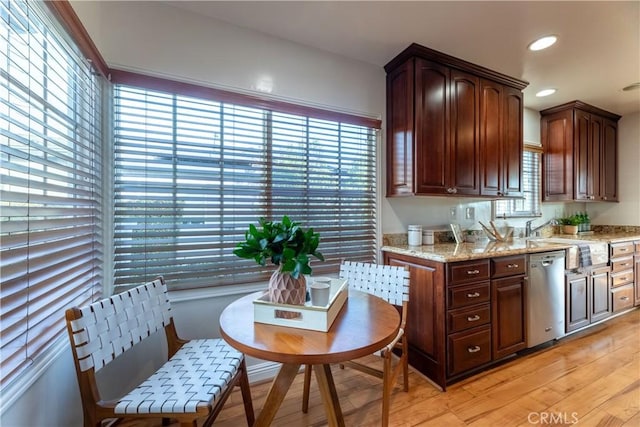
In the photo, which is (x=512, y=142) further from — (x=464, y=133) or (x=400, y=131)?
(x=400, y=131)

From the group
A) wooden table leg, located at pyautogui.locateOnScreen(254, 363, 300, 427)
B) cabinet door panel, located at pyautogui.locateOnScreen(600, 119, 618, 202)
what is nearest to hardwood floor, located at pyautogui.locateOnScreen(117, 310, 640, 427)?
wooden table leg, located at pyautogui.locateOnScreen(254, 363, 300, 427)

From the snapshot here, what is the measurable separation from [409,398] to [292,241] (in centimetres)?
144

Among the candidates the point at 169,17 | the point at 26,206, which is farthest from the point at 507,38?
the point at 26,206

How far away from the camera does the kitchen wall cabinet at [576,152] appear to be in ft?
11.0

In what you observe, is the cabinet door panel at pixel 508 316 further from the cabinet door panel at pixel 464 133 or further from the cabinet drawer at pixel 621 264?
the cabinet drawer at pixel 621 264

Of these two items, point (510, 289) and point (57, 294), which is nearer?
point (57, 294)

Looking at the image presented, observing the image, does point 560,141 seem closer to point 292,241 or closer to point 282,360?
point 292,241

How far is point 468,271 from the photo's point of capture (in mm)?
1978

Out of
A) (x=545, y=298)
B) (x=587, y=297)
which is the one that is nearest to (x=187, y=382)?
(x=545, y=298)

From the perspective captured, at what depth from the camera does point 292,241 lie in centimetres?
118

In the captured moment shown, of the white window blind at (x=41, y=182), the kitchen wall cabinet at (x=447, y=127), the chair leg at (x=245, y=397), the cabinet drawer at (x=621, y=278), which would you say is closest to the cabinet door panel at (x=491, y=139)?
the kitchen wall cabinet at (x=447, y=127)

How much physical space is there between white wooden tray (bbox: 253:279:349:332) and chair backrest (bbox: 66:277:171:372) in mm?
616

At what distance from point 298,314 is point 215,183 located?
114 cm

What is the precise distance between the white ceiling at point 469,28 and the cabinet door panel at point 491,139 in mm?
207
